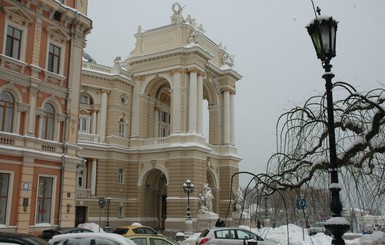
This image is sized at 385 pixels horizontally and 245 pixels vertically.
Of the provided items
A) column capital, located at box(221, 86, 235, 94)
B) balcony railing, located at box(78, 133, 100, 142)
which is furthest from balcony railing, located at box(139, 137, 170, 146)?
column capital, located at box(221, 86, 235, 94)

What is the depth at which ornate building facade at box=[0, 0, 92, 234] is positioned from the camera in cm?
2169

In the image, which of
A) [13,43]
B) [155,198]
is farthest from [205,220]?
[13,43]

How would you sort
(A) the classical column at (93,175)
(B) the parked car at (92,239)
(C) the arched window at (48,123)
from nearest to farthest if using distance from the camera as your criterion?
(B) the parked car at (92,239) < (C) the arched window at (48,123) < (A) the classical column at (93,175)

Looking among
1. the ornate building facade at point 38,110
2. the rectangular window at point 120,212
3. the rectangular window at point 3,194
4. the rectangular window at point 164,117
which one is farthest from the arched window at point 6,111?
the rectangular window at point 164,117

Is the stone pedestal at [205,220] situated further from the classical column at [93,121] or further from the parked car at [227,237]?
the parked car at [227,237]

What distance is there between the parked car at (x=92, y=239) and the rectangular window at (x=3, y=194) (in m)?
12.9

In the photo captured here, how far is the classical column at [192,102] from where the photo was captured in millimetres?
42531

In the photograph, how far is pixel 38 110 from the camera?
23.6 meters

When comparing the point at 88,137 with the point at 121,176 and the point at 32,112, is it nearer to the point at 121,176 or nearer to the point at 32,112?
the point at 121,176

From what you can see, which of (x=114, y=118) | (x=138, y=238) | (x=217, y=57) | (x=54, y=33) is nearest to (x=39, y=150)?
(x=54, y=33)

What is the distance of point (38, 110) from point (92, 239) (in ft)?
52.0

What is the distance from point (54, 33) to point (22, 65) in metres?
3.44

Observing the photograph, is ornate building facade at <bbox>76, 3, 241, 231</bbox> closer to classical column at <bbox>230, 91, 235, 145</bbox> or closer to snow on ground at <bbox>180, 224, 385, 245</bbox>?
classical column at <bbox>230, 91, 235, 145</bbox>

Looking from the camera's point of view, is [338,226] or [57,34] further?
[57,34]
